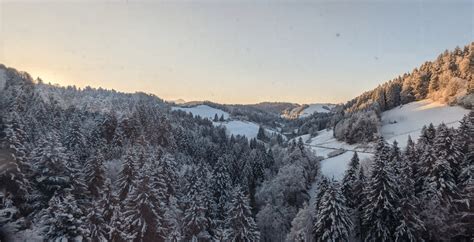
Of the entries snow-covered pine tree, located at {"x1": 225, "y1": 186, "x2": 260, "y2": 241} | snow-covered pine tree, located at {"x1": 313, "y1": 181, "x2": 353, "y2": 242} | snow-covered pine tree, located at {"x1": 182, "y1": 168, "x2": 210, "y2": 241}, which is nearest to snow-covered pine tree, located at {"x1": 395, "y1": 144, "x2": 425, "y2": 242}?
snow-covered pine tree, located at {"x1": 313, "y1": 181, "x2": 353, "y2": 242}

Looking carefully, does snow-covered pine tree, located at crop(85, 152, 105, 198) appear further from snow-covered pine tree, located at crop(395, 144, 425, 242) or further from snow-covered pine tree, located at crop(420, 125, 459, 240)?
snow-covered pine tree, located at crop(420, 125, 459, 240)

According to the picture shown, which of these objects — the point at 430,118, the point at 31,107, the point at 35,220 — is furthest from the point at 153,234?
the point at 430,118

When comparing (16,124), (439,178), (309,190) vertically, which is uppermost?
(16,124)

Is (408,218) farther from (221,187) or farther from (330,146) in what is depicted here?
(330,146)

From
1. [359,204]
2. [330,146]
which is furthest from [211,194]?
[330,146]

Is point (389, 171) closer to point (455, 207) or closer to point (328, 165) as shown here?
point (455, 207)

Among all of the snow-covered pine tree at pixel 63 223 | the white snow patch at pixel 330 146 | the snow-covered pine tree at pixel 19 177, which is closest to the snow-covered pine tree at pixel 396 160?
the snow-covered pine tree at pixel 63 223
